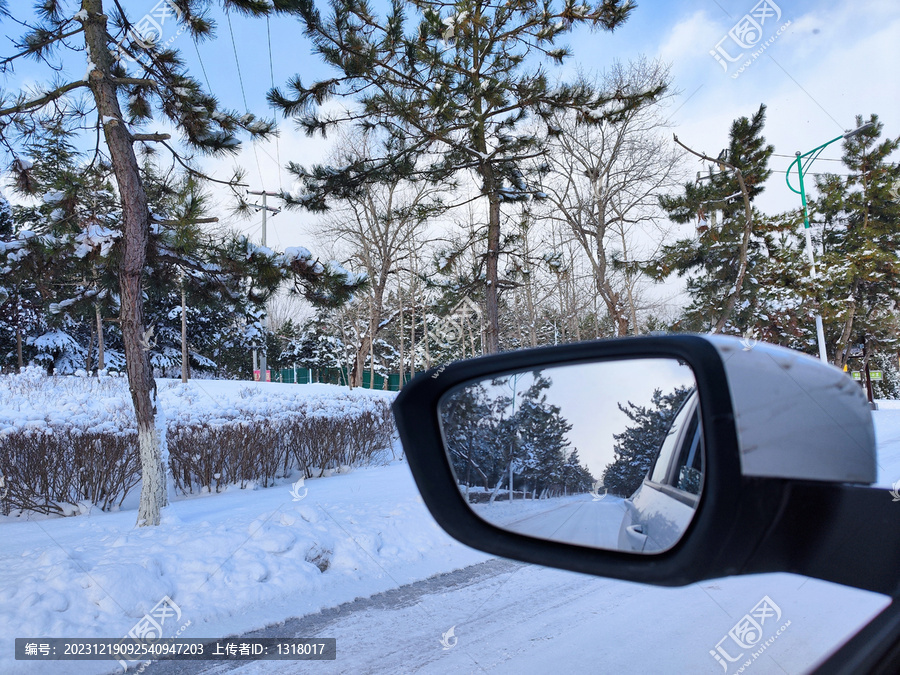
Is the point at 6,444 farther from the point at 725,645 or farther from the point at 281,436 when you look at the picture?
the point at 725,645

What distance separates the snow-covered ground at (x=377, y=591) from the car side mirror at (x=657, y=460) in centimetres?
109

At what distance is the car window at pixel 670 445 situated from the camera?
3.10 feet

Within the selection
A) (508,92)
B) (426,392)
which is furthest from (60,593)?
(508,92)

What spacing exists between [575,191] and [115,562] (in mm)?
16831

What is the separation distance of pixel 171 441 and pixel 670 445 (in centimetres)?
849

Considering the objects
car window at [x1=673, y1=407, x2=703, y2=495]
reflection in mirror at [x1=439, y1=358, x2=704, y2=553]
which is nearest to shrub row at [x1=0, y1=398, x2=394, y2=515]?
reflection in mirror at [x1=439, y1=358, x2=704, y2=553]

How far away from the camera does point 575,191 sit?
18.4 meters

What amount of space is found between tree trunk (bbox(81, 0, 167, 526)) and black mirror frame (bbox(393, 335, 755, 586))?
557cm

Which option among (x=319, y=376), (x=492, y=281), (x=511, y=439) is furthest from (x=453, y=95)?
(x=319, y=376)

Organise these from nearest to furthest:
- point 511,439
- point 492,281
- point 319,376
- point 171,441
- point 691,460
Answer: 1. point 691,460
2. point 511,439
3. point 171,441
4. point 492,281
5. point 319,376

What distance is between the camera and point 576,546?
1117 millimetres

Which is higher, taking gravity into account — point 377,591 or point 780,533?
point 780,533

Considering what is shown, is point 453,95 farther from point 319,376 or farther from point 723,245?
point 319,376

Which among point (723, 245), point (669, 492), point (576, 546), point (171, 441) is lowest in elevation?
point (171, 441)
